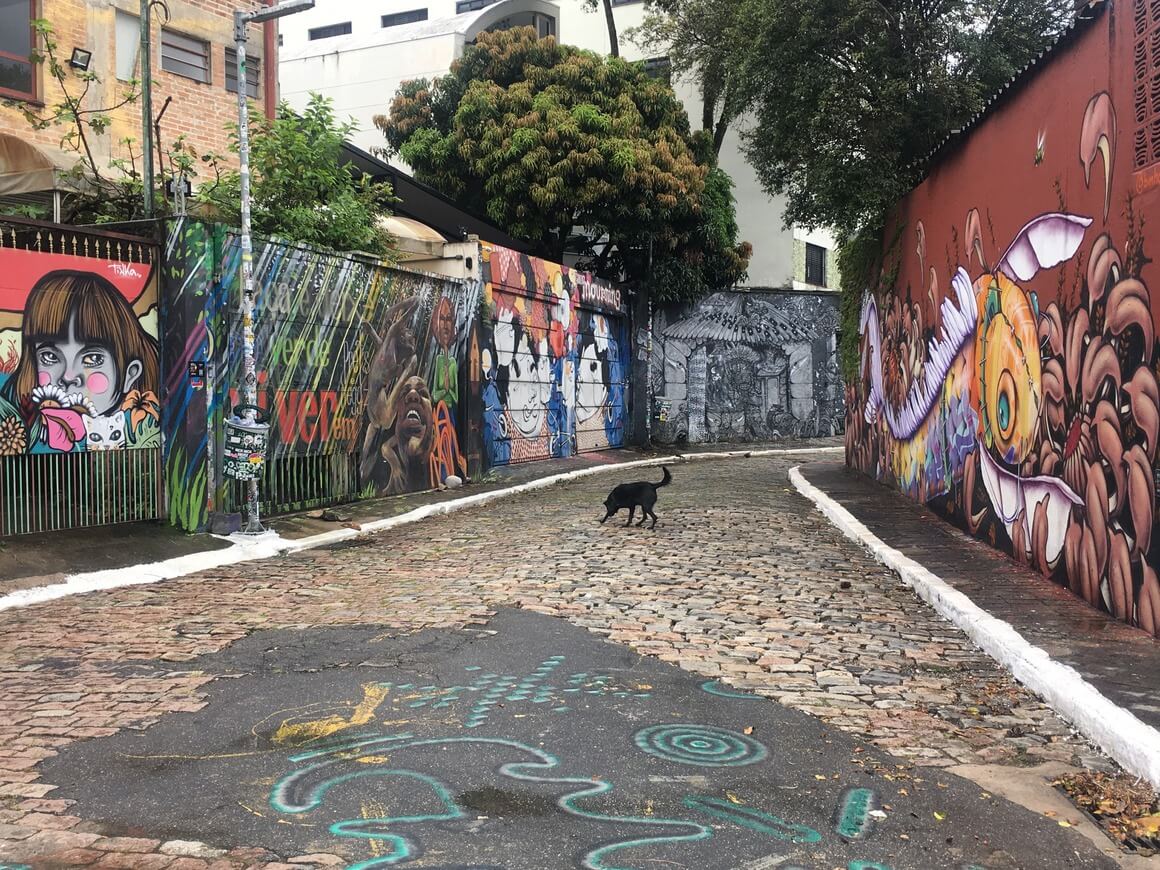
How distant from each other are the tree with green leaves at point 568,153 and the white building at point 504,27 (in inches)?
314

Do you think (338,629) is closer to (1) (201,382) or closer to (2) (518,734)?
(2) (518,734)

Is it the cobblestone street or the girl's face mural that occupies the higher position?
the girl's face mural

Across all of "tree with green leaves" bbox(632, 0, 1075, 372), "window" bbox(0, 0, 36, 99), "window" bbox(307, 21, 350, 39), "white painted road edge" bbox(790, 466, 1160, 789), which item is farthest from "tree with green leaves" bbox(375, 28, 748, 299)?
"window" bbox(307, 21, 350, 39)

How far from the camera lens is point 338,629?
639 cm

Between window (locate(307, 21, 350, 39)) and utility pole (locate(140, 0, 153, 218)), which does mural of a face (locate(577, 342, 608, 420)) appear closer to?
utility pole (locate(140, 0, 153, 218))

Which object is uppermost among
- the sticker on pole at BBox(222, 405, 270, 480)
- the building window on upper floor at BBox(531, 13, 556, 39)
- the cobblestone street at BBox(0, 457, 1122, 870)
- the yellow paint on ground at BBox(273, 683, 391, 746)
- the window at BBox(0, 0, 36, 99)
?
the building window on upper floor at BBox(531, 13, 556, 39)

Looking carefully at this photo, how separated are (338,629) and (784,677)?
2886mm

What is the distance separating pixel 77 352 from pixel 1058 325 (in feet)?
27.6

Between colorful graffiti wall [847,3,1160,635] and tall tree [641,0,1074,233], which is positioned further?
tall tree [641,0,1074,233]

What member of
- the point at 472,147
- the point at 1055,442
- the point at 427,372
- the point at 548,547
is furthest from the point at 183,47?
the point at 1055,442

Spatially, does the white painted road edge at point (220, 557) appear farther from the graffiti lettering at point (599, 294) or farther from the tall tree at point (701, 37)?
the tall tree at point (701, 37)

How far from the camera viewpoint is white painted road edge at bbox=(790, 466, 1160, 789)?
4.02 metres

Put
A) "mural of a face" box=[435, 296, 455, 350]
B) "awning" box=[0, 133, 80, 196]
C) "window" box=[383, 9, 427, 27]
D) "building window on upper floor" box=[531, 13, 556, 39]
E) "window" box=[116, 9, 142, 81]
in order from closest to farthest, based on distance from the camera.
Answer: "awning" box=[0, 133, 80, 196]
"mural of a face" box=[435, 296, 455, 350]
"window" box=[116, 9, 142, 81]
"building window on upper floor" box=[531, 13, 556, 39]
"window" box=[383, 9, 427, 27]

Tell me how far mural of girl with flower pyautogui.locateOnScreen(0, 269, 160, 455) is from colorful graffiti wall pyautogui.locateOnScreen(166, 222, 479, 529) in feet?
1.06
